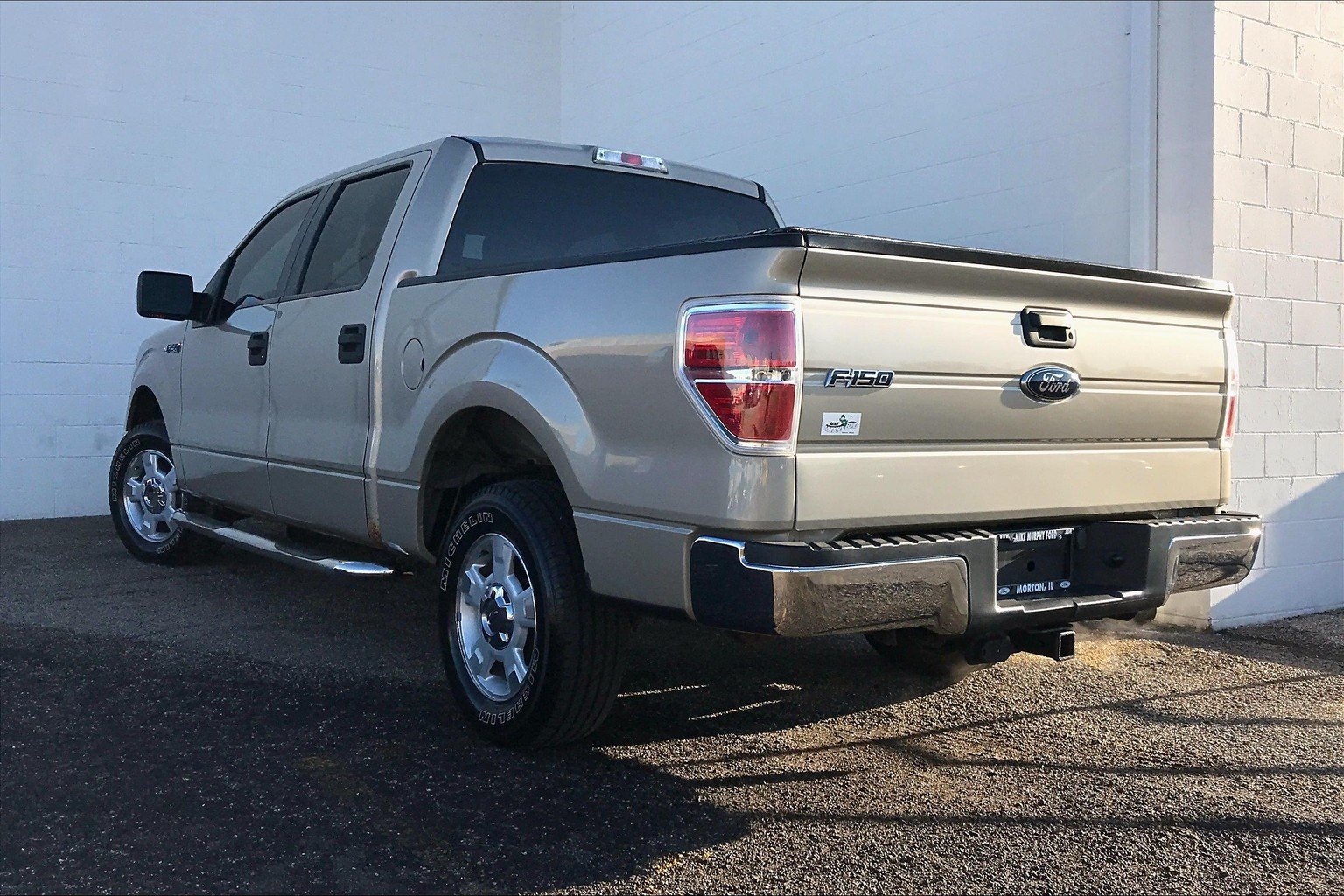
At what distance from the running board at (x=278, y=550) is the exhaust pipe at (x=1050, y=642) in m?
2.34

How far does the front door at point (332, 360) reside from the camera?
4746 mm

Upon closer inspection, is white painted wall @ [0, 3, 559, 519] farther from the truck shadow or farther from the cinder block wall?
the cinder block wall

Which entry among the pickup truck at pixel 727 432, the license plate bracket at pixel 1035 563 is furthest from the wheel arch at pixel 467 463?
the license plate bracket at pixel 1035 563

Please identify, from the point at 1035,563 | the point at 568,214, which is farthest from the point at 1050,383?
the point at 568,214

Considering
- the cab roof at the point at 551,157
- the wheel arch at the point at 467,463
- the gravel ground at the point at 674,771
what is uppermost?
the cab roof at the point at 551,157

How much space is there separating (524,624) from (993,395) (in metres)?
1.57

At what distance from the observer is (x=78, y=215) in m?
9.54

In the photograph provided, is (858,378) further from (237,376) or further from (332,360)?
(237,376)

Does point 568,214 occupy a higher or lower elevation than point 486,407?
higher

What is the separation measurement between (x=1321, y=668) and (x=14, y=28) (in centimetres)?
971

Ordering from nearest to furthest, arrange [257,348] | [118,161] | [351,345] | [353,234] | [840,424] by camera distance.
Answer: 1. [840,424]
2. [351,345]
3. [353,234]
4. [257,348]
5. [118,161]

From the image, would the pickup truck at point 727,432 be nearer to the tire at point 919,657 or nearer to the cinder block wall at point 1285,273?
the tire at point 919,657

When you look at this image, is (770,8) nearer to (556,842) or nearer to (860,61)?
(860,61)

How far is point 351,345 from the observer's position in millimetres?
4754
